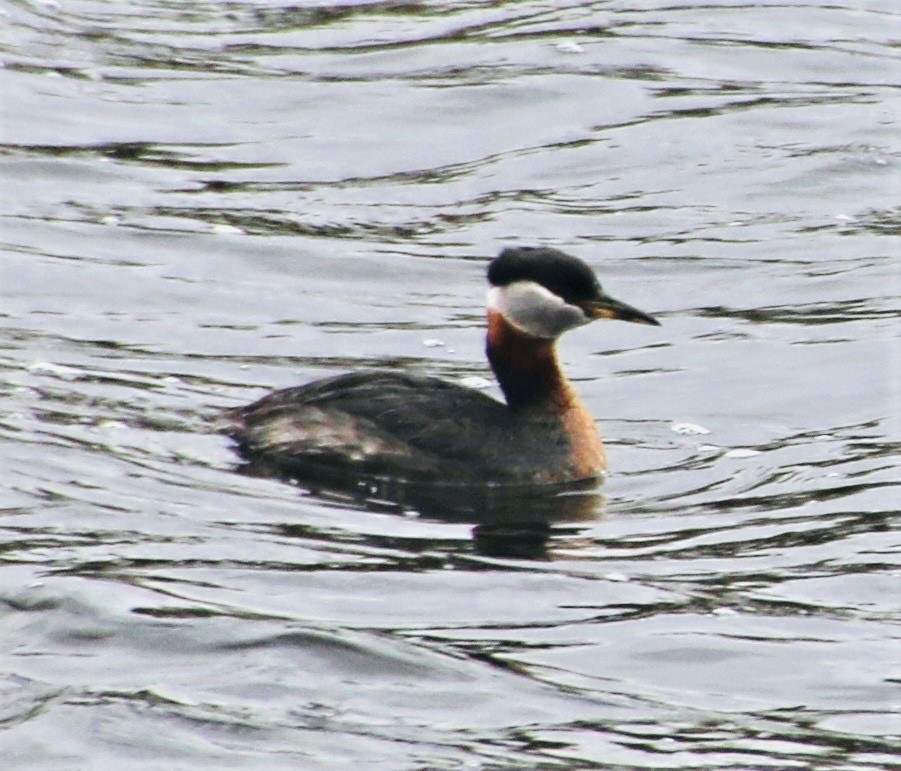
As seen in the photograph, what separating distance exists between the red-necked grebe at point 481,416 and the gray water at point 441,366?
11.1 inches

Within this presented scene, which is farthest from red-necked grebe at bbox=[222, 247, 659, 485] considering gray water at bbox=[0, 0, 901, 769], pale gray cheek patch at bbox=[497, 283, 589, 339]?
gray water at bbox=[0, 0, 901, 769]

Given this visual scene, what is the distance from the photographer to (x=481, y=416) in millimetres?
11078

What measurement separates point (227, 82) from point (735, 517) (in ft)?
30.7

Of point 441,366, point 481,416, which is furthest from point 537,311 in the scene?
point 441,366

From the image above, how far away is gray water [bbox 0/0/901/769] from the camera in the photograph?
826cm

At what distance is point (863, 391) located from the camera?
1259 centimetres

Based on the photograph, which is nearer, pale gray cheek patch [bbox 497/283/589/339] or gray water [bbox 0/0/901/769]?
gray water [bbox 0/0/901/769]

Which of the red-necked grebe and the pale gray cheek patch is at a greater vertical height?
the pale gray cheek patch

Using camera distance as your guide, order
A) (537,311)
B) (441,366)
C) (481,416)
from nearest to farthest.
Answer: (481,416) < (537,311) < (441,366)

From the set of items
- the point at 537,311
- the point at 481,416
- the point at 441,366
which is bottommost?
the point at 441,366

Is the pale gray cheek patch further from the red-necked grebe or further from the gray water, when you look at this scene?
the gray water

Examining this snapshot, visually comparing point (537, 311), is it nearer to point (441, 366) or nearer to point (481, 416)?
point (481, 416)

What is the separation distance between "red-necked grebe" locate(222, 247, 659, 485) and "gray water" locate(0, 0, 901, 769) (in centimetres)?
28

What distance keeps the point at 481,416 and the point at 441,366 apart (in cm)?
210
